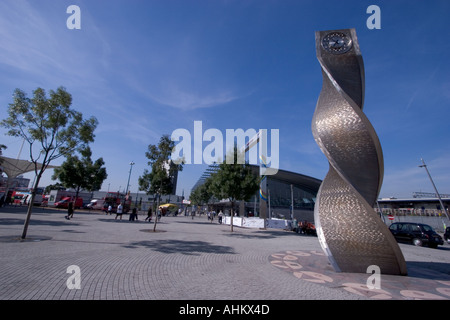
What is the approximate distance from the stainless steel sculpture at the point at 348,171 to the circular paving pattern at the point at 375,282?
53 cm

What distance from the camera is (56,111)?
10.7m

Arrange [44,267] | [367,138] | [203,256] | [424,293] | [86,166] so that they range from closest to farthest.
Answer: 1. [424,293]
2. [44,267]
3. [367,138]
4. [203,256]
5. [86,166]

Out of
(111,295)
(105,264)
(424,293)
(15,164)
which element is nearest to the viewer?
(111,295)

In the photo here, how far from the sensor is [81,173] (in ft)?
115

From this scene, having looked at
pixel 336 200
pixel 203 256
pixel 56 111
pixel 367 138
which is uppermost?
pixel 56 111

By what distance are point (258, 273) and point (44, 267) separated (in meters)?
5.98

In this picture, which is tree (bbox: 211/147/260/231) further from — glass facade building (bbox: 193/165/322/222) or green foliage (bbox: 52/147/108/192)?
glass facade building (bbox: 193/165/322/222)

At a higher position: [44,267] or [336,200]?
[336,200]

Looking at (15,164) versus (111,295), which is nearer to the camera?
(111,295)

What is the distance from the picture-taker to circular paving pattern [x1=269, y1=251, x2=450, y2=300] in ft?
16.2

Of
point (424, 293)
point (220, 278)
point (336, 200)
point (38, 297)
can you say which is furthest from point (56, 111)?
point (424, 293)

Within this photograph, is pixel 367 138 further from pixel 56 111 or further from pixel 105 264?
pixel 56 111

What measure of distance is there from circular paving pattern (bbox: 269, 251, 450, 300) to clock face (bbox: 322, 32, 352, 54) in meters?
9.05

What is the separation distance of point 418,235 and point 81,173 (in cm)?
4452
